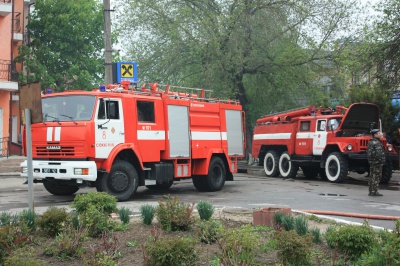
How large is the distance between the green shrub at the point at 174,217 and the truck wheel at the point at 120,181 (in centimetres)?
597

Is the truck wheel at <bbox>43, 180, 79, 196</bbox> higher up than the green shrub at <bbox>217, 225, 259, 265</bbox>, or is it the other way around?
the truck wheel at <bbox>43, 180, 79, 196</bbox>

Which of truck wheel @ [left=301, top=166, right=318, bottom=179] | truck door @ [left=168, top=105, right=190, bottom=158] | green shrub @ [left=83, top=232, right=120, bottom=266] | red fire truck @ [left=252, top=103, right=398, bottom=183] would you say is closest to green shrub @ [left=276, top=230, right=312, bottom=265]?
green shrub @ [left=83, top=232, right=120, bottom=266]

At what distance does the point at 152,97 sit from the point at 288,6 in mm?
16258

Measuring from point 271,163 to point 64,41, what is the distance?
23.5m

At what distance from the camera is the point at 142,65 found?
105 ft

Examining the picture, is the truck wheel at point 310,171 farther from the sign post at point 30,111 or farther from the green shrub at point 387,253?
the green shrub at point 387,253

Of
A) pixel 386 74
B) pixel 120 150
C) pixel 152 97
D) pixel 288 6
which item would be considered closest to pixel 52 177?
pixel 120 150

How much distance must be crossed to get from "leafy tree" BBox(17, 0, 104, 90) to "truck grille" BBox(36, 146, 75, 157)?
26809 millimetres

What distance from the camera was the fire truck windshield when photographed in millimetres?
14891

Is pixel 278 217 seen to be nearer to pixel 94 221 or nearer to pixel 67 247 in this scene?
pixel 94 221

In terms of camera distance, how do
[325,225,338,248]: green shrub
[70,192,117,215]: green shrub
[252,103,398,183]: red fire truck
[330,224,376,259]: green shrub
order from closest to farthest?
[330,224,376,259]: green shrub, [325,225,338,248]: green shrub, [70,192,117,215]: green shrub, [252,103,398,183]: red fire truck

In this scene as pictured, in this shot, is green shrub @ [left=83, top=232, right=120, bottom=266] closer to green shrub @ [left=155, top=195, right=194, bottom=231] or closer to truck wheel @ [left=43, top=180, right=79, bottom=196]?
green shrub @ [left=155, top=195, right=194, bottom=231]

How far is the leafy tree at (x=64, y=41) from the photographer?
42.5m

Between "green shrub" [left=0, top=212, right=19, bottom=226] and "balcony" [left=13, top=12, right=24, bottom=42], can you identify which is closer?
"green shrub" [left=0, top=212, right=19, bottom=226]
